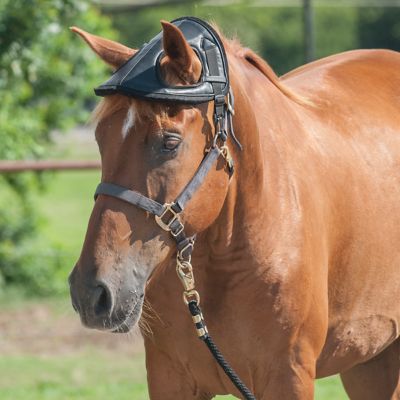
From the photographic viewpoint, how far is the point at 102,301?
8.08 ft

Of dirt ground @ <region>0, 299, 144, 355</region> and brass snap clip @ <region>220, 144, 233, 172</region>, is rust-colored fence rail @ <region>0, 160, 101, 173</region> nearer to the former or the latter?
dirt ground @ <region>0, 299, 144, 355</region>

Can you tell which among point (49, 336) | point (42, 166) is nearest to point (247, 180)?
point (42, 166)

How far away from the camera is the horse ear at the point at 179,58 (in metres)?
2.47

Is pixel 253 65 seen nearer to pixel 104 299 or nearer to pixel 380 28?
pixel 104 299

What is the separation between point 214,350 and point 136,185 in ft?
2.04

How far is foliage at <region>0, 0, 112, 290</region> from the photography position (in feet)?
20.2

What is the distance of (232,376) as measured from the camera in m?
2.83

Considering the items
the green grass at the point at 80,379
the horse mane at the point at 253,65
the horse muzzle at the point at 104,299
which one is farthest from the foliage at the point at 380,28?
the horse muzzle at the point at 104,299

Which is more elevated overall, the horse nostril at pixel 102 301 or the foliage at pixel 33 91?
the horse nostril at pixel 102 301

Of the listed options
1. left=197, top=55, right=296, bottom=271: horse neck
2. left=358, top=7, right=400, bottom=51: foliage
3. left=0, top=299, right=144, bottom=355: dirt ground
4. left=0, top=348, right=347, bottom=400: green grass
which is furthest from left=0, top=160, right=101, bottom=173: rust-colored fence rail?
left=358, top=7, right=400, bottom=51: foliage

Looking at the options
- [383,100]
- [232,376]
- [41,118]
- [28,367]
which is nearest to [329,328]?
[232,376]

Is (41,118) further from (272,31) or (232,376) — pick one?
(272,31)

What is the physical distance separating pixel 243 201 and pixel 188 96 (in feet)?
1.53

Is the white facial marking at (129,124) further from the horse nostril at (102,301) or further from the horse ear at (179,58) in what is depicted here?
the horse nostril at (102,301)
